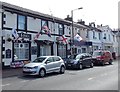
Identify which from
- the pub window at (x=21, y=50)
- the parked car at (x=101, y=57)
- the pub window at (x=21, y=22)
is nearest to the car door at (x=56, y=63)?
the pub window at (x=21, y=50)

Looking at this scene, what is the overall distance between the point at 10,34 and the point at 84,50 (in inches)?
846

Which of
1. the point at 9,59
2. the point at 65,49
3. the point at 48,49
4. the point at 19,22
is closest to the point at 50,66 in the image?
the point at 9,59

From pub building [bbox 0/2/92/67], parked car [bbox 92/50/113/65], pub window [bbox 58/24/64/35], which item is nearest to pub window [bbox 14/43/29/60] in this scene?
pub building [bbox 0/2/92/67]

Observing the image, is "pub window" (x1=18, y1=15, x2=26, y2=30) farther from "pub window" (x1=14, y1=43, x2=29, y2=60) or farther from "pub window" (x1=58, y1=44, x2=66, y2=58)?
"pub window" (x1=58, y1=44, x2=66, y2=58)

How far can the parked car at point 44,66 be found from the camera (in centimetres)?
1870

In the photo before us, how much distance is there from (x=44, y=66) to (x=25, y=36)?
30.2 ft

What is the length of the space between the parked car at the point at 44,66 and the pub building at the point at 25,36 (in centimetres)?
650

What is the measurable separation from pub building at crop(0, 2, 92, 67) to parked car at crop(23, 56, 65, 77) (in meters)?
6.50

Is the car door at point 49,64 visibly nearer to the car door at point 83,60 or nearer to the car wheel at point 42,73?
the car wheel at point 42,73

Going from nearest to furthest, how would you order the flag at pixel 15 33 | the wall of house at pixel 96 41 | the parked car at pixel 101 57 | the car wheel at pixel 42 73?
the car wheel at pixel 42 73 → the flag at pixel 15 33 → the parked car at pixel 101 57 → the wall of house at pixel 96 41

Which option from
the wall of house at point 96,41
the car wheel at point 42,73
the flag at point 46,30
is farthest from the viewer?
the wall of house at point 96,41

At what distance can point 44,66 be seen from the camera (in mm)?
19359

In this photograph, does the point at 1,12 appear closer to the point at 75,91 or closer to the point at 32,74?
the point at 32,74

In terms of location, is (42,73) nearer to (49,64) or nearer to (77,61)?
(49,64)
